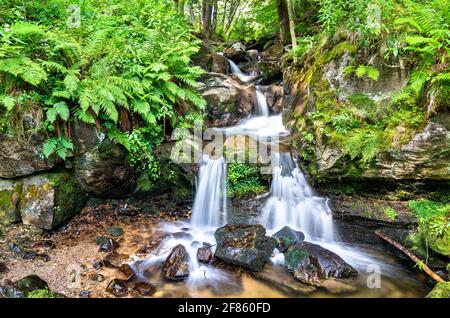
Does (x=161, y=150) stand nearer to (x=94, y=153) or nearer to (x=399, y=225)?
(x=94, y=153)

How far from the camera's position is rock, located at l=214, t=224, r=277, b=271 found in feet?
16.2

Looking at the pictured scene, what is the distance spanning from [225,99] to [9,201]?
5.73m

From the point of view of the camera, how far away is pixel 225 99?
28.8 feet

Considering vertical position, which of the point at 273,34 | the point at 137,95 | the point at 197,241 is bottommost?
the point at 197,241

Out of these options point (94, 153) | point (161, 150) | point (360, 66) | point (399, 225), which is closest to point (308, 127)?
point (360, 66)

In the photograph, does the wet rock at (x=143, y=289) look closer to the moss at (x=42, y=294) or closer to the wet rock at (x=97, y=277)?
the wet rock at (x=97, y=277)

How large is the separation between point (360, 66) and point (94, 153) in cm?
547

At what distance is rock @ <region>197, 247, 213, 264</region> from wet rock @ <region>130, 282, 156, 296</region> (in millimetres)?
952

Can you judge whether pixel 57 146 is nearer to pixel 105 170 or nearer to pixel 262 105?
pixel 105 170

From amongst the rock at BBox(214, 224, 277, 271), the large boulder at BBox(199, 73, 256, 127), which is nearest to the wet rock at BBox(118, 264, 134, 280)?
the rock at BBox(214, 224, 277, 271)

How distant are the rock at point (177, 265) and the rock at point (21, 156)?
9.40 feet

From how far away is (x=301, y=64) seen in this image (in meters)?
7.92

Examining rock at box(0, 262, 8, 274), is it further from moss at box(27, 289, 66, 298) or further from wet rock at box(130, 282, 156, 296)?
wet rock at box(130, 282, 156, 296)

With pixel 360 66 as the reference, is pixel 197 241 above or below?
below
